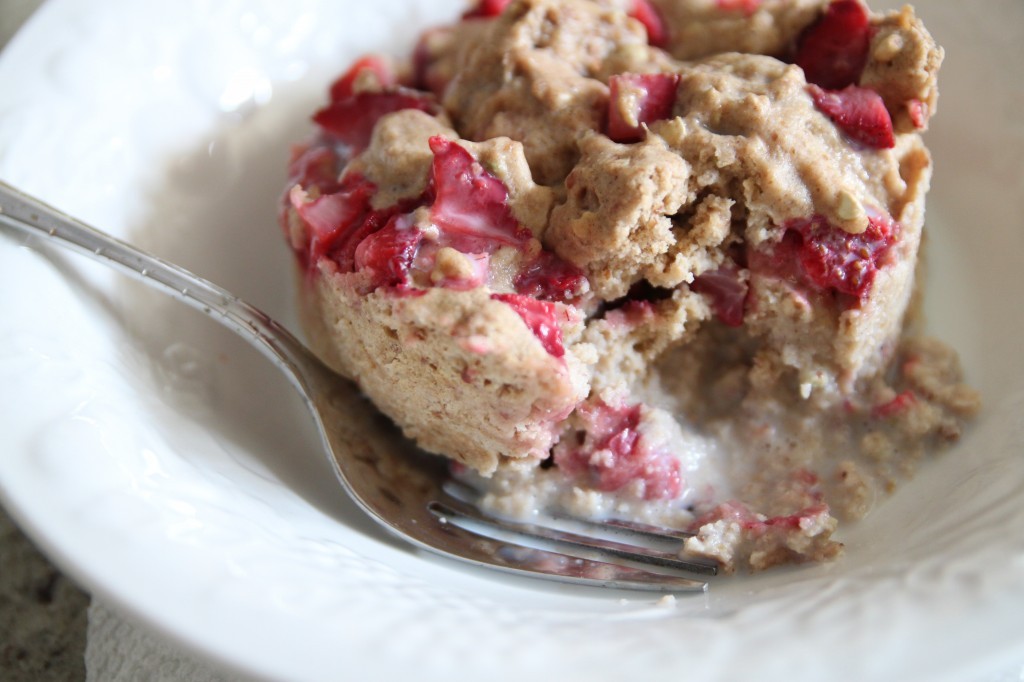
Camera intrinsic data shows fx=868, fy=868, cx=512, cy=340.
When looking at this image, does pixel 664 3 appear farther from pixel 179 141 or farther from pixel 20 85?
pixel 20 85

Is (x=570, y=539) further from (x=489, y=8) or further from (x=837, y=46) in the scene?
(x=489, y=8)

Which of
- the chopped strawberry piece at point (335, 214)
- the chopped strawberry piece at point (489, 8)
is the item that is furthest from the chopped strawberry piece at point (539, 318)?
the chopped strawberry piece at point (489, 8)

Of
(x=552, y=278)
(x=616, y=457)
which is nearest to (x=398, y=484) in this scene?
(x=616, y=457)

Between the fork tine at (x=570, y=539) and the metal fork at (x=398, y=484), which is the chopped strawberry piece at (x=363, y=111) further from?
the fork tine at (x=570, y=539)

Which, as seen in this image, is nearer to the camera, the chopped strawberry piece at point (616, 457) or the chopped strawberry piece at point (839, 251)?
the chopped strawberry piece at point (839, 251)

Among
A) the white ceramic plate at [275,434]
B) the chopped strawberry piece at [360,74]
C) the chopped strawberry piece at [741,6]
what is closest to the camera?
the white ceramic plate at [275,434]

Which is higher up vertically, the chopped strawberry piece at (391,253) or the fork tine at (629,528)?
the chopped strawberry piece at (391,253)

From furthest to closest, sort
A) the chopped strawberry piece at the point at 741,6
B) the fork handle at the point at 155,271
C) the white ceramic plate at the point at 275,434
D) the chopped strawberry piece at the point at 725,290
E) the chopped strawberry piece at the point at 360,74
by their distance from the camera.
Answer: the chopped strawberry piece at the point at 360,74
the chopped strawberry piece at the point at 741,6
the chopped strawberry piece at the point at 725,290
the fork handle at the point at 155,271
the white ceramic plate at the point at 275,434
